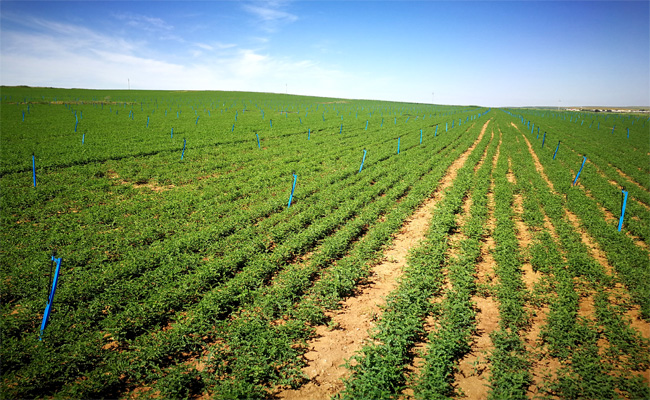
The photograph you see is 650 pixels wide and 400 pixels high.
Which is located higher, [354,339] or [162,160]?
[162,160]

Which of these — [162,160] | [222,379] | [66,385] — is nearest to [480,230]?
[222,379]

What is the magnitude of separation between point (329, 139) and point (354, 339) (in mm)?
22657

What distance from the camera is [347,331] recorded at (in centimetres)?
538

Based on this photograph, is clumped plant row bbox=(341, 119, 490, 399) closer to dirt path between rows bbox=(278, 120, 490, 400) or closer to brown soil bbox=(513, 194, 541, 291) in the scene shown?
dirt path between rows bbox=(278, 120, 490, 400)

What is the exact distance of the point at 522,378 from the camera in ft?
14.1

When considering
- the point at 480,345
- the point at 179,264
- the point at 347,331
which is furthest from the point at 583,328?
the point at 179,264

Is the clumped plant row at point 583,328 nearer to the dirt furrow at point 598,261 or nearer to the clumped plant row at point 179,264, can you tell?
the dirt furrow at point 598,261

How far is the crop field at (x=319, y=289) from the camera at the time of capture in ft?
14.2

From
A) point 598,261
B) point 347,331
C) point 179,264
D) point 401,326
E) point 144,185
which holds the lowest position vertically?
point 347,331

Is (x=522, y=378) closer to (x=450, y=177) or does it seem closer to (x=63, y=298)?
(x=63, y=298)

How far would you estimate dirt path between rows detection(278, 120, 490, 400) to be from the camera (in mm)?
4348

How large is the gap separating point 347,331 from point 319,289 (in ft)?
3.74

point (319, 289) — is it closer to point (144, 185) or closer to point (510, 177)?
point (144, 185)

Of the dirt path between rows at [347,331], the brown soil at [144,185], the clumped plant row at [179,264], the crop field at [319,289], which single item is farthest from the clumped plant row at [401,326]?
the brown soil at [144,185]
